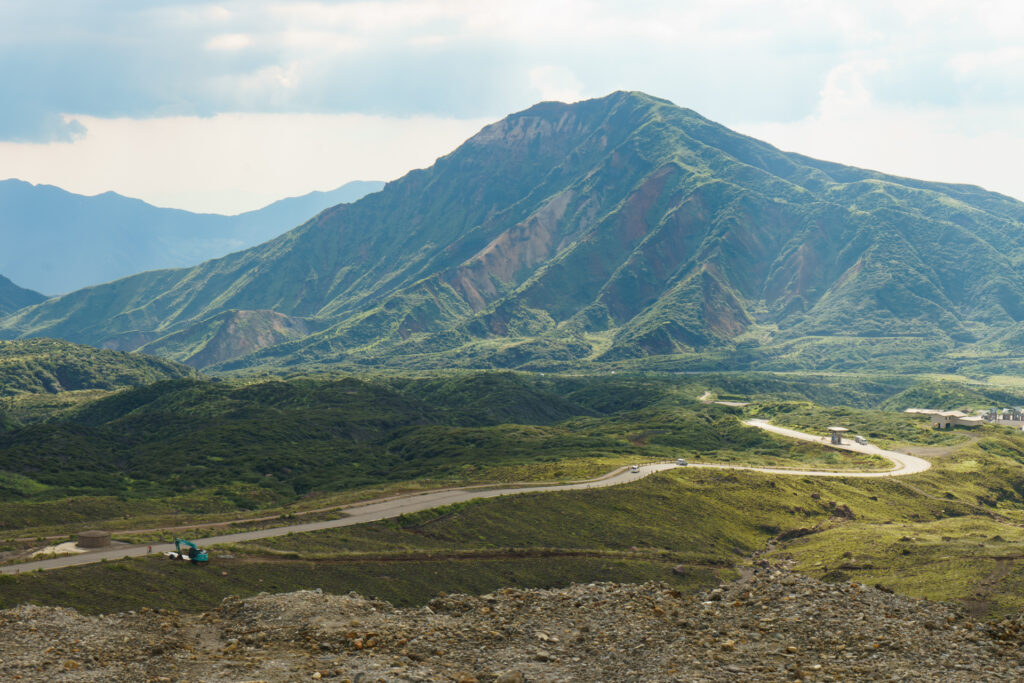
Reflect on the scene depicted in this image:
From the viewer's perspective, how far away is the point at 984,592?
246 ft

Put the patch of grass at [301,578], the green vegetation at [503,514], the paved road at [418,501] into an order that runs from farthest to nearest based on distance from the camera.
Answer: the green vegetation at [503,514] → the paved road at [418,501] → the patch of grass at [301,578]

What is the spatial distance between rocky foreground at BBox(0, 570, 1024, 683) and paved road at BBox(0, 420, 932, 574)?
818 inches

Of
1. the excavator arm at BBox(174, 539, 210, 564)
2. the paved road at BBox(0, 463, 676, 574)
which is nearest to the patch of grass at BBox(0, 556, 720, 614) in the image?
the excavator arm at BBox(174, 539, 210, 564)

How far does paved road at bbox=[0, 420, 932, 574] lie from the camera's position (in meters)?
70.9

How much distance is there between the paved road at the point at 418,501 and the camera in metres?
70.9

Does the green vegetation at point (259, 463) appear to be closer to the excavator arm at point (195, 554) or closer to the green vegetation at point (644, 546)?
the green vegetation at point (644, 546)

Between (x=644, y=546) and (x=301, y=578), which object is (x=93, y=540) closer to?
(x=301, y=578)

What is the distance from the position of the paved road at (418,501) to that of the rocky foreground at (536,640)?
2078 cm

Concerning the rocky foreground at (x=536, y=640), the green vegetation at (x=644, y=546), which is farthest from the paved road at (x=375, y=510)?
the rocky foreground at (x=536, y=640)

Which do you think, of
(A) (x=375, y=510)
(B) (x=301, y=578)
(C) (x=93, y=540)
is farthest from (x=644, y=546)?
(C) (x=93, y=540)

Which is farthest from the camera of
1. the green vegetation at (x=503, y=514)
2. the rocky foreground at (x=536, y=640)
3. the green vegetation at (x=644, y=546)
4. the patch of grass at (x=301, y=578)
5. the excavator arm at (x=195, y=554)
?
the green vegetation at (x=503, y=514)

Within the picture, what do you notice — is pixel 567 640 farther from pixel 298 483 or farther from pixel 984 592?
pixel 298 483

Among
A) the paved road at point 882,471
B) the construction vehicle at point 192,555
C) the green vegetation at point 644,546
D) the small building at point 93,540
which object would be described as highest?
the small building at point 93,540

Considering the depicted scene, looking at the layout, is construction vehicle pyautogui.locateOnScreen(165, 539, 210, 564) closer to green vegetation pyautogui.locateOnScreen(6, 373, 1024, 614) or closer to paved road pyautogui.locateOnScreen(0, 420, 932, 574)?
green vegetation pyautogui.locateOnScreen(6, 373, 1024, 614)
